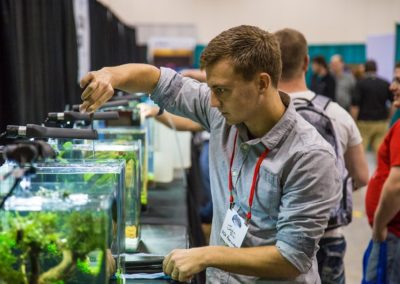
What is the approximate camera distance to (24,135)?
3.91 feet

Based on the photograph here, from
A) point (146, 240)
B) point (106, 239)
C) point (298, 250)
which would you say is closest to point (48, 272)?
point (106, 239)

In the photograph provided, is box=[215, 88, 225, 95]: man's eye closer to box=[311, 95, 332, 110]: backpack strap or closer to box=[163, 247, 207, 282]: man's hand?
box=[163, 247, 207, 282]: man's hand

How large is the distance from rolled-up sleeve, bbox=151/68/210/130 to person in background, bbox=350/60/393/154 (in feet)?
20.7

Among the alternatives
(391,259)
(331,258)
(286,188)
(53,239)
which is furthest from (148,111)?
(53,239)

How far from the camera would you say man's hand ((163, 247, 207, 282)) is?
120cm

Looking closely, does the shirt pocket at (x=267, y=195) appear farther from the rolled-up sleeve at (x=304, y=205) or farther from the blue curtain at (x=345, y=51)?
the blue curtain at (x=345, y=51)

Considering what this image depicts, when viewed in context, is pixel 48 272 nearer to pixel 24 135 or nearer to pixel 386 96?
pixel 24 135

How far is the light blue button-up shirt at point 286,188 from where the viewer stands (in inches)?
48.6

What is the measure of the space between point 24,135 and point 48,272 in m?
0.39

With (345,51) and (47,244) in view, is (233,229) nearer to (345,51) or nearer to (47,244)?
(47,244)

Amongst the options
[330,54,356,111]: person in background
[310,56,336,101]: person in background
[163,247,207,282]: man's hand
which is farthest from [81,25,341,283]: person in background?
[330,54,356,111]: person in background

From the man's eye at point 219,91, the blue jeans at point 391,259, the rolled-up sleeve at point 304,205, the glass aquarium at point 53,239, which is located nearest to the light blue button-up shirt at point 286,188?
the rolled-up sleeve at point 304,205

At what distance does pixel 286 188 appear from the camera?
1.26m

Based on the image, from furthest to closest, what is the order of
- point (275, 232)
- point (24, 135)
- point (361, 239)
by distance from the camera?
point (361, 239) → point (275, 232) → point (24, 135)
